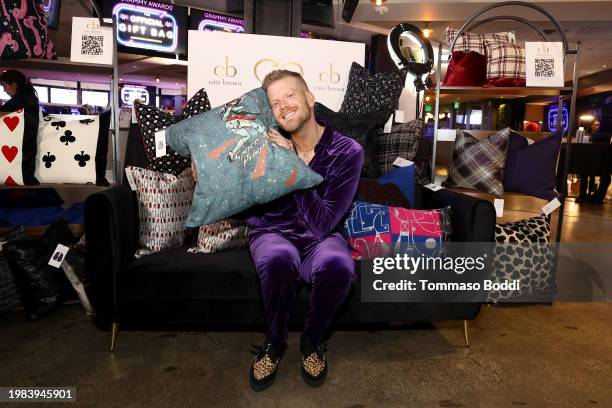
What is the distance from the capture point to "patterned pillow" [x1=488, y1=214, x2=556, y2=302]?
214cm

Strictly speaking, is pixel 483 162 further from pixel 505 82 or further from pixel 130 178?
pixel 130 178

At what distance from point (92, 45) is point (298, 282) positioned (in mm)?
1675

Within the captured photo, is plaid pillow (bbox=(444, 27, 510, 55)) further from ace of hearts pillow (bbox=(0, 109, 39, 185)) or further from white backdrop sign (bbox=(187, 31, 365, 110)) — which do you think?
ace of hearts pillow (bbox=(0, 109, 39, 185))

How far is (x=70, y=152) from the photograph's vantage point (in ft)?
6.97

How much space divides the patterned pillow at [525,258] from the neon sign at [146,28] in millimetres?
4877

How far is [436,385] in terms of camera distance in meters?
1.55

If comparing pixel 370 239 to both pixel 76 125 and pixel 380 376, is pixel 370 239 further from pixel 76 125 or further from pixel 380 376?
pixel 76 125

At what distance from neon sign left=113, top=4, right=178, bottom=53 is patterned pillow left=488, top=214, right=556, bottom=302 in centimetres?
488

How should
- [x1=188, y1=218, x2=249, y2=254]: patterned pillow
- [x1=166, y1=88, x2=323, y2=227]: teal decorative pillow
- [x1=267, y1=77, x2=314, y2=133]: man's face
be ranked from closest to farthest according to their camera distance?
[x1=166, y1=88, x2=323, y2=227]: teal decorative pillow
[x1=267, y1=77, x2=314, y2=133]: man's face
[x1=188, y1=218, x2=249, y2=254]: patterned pillow

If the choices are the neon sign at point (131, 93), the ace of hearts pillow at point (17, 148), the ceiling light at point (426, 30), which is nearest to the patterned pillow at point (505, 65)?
the ace of hearts pillow at point (17, 148)

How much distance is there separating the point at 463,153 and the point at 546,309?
95 centimetres

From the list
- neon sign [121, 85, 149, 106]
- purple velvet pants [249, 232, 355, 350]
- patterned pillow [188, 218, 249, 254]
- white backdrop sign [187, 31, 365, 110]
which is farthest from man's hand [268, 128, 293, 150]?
neon sign [121, 85, 149, 106]

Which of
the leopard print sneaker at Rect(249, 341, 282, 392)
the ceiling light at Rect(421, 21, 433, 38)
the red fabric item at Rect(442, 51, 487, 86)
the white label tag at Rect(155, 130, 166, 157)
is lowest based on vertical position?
the leopard print sneaker at Rect(249, 341, 282, 392)

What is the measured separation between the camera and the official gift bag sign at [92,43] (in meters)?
2.24
